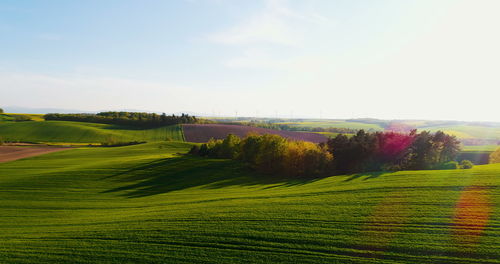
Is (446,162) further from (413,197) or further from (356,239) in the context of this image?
(356,239)

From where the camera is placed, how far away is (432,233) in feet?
43.5

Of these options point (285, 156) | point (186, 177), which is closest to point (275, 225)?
point (285, 156)

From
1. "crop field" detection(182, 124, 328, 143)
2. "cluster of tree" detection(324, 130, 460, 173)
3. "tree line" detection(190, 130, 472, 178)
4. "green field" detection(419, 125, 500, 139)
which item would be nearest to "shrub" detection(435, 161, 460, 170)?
"tree line" detection(190, 130, 472, 178)

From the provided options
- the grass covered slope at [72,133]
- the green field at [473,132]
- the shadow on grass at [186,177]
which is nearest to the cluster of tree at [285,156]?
the shadow on grass at [186,177]

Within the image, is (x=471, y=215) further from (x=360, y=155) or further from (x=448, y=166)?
(x=448, y=166)

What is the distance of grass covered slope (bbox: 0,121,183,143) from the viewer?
276 feet

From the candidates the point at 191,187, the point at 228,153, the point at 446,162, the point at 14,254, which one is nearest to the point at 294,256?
the point at 14,254

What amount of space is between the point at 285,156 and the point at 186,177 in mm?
14809

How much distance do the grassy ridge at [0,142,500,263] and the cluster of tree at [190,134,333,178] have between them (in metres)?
11.1

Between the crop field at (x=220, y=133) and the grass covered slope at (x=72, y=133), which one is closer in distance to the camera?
the grass covered slope at (x=72, y=133)

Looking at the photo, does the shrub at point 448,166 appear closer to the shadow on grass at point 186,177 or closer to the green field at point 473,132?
the shadow on grass at point 186,177

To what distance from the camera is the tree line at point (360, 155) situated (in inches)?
1366

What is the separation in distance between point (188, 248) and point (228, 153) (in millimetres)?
36335

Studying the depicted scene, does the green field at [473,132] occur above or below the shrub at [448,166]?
above
